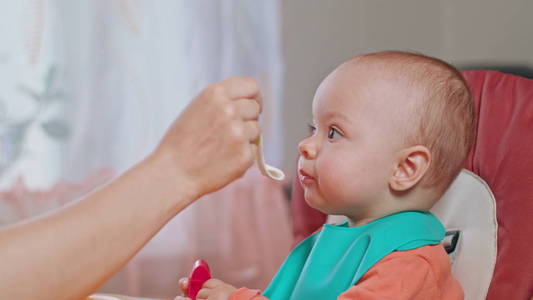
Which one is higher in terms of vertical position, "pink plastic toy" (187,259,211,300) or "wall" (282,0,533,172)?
"wall" (282,0,533,172)

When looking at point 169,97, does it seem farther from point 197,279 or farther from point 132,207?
point 132,207

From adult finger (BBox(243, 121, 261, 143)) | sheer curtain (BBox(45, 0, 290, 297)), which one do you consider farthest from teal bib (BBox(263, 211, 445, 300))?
sheer curtain (BBox(45, 0, 290, 297))

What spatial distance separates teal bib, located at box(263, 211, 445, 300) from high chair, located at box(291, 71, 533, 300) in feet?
0.43

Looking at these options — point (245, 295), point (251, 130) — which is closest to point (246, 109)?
point (251, 130)

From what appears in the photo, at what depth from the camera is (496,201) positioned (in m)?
1.30

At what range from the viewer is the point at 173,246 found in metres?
2.42

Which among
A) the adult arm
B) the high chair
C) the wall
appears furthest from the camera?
the wall

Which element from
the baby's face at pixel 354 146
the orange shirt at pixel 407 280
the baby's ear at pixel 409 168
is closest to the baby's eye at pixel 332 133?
the baby's face at pixel 354 146

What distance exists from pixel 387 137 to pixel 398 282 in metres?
0.23

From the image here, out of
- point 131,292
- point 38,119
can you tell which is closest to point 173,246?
point 131,292

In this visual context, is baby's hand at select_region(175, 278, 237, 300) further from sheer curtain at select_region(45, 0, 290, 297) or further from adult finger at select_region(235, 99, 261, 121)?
sheer curtain at select_region(45, 0, 290, 297)

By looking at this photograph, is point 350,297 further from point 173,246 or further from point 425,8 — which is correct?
point 425,8

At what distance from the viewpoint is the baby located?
3.69 feet

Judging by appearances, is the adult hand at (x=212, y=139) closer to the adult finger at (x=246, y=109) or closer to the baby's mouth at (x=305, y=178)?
the adult finger at (x=246, y=109)
